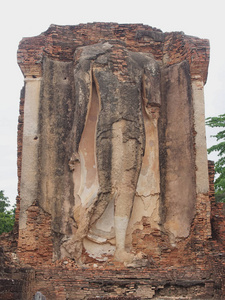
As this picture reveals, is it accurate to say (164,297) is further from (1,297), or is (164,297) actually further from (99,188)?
(1,297)

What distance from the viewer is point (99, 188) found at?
10.0 meters

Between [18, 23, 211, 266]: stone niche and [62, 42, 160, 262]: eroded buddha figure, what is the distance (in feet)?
0.07

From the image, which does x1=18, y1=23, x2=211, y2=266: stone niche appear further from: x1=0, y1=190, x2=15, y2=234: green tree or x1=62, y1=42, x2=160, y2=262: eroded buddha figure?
x1=0, y1=190, x2=15, y2=234: green tree

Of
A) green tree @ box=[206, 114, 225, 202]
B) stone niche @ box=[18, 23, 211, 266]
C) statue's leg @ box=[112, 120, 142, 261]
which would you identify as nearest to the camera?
statue's leg @ box=[112, 120, 142, 261]

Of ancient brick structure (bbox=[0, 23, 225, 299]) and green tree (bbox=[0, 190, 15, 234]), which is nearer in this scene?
ancient brick structure (bbox=[0, 23, 225, 299])

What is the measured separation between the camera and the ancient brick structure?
9.60m

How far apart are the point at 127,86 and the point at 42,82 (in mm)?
1790

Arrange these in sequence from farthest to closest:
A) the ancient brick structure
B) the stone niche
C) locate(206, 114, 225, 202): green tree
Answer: locate(206, 114, 225, 202): green tree → the stone niche → the ancient brick structure

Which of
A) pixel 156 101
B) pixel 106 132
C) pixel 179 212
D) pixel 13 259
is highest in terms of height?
pixel 156 101

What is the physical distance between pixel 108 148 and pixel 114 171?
46 cm

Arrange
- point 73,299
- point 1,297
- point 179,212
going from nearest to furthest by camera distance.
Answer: point 1,297 → point 73,299 → point 179,212

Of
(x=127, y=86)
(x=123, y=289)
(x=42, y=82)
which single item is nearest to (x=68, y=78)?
(x=42, y=82)

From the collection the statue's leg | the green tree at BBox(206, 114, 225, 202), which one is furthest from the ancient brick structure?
the green tree at BBox(206, 114, 225, 202)

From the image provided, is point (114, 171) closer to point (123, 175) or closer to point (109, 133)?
point (123, 175)
